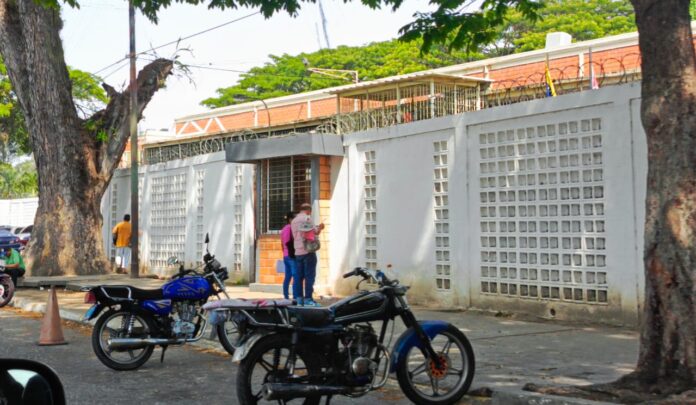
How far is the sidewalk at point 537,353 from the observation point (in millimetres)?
7375

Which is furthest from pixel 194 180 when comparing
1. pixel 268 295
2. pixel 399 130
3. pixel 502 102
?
pixel 502 102

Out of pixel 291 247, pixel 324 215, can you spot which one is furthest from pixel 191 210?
pixel 291 247

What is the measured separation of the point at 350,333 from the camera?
6.45 meters

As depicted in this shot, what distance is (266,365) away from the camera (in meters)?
6.18

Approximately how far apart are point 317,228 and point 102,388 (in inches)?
240

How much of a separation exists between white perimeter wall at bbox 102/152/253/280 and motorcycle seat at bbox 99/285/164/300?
9.18 meters

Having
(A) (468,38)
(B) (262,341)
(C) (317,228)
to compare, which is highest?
(A) (468,38)

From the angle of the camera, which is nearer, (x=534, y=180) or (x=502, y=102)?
(x=534, y=180)

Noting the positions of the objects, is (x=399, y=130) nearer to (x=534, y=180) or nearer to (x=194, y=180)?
(x=534, y=180)

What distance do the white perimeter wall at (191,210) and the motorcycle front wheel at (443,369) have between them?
37.7ft

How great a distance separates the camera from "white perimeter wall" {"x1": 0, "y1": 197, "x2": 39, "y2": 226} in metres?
47.3

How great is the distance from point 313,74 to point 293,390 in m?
44.0

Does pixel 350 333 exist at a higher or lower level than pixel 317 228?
lower

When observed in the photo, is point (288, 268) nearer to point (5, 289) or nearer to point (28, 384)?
point (5, 289)
